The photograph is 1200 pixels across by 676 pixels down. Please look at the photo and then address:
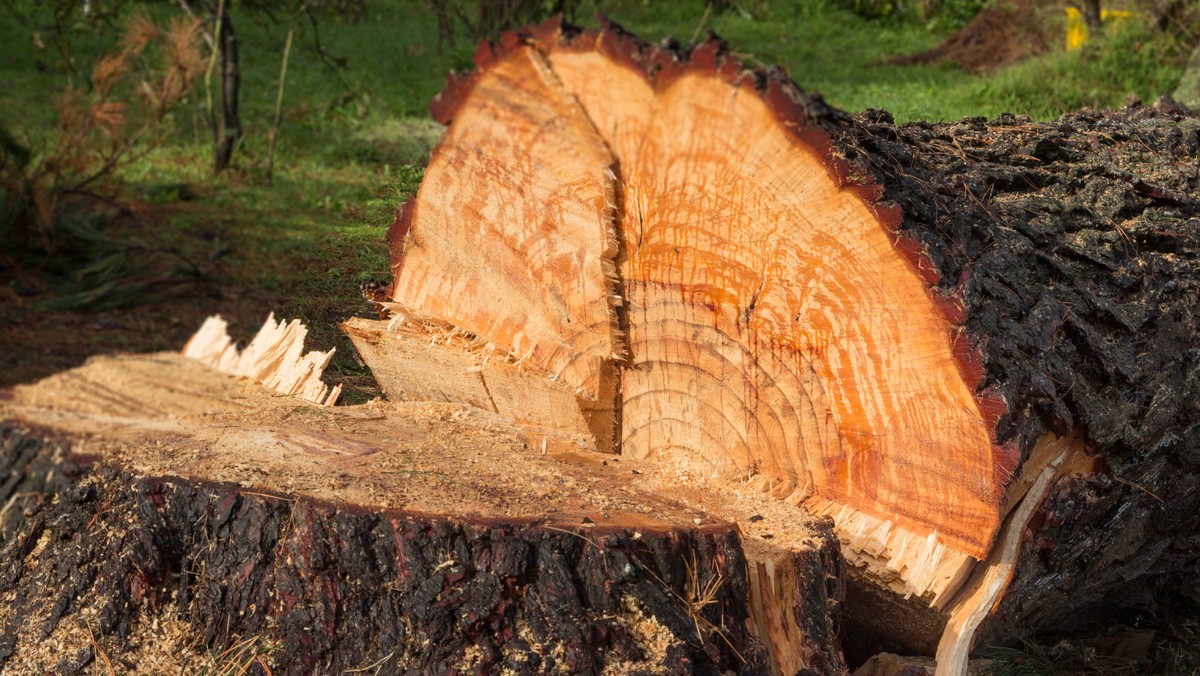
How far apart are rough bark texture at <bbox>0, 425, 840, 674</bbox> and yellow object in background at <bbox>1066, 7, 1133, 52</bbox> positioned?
319 inches

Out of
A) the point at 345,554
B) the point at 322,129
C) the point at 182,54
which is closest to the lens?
the point at 345,554

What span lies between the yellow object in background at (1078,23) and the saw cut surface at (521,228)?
300 inches

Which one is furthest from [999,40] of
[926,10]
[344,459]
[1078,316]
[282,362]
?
[344,459]

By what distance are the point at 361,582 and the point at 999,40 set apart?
10.5 metres

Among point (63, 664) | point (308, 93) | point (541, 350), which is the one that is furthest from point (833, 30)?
point (63, 664)

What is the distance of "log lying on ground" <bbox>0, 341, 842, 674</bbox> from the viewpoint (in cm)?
188

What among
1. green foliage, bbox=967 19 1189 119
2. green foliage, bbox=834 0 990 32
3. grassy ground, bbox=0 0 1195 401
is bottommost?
grassy ground, bbox=0 0 1195 401

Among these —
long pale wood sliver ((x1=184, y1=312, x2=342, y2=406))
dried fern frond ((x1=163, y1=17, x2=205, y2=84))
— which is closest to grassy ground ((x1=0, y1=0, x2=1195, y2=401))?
long pale wood sliver ((x1=184, y1=312, x2=342, y2=406))

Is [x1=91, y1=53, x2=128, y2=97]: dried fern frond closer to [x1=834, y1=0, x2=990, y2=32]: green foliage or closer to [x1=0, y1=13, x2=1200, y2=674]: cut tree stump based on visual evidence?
[x1=0, y1=13, x2=1200, y2=674]: cut tree stump

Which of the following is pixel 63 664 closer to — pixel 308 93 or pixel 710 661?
pixel 710 661

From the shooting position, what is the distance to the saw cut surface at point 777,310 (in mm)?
1977

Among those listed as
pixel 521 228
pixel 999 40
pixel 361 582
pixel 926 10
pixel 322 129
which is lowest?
pixel 322 129

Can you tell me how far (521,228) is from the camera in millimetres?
2367

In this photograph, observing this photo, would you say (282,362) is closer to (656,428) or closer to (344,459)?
(344,459)
